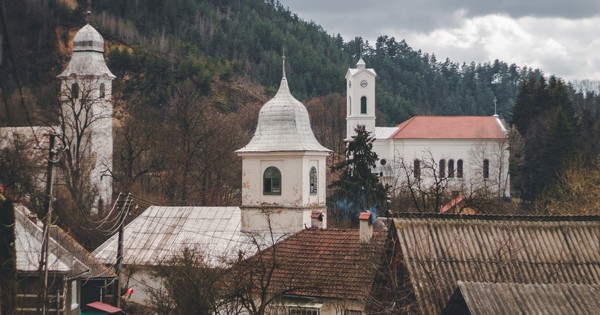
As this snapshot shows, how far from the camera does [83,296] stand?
31734mm

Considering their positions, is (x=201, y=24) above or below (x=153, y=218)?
above

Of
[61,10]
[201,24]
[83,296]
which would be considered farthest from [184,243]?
[201,24]

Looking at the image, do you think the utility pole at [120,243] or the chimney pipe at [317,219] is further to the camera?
the chimney pipe at [317,219]

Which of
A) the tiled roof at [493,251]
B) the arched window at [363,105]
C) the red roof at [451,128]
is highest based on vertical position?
the arched window at [363,105]

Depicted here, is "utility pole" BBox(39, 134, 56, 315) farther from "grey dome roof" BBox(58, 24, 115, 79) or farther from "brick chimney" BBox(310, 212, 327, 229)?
"grey dome roof" BBox(58, 24, 115, 79)

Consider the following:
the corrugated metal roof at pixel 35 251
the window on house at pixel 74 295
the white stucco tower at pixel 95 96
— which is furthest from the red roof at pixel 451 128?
the corrugated metal roof at pixel 35 251

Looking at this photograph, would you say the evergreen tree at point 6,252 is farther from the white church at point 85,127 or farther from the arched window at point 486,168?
the arched window at point 486,168

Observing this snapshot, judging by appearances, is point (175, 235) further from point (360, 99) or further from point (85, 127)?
point (360, 99)

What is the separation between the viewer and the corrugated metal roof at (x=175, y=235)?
3212 centimetres

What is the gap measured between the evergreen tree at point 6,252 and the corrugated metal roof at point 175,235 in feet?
30.1

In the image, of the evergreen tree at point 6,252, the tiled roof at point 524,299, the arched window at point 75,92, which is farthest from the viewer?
the arched window at point 75,92

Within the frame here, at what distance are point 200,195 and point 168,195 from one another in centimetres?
162

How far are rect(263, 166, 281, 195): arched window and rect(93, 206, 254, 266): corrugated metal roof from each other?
1.52 metres

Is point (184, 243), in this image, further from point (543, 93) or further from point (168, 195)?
point (543, 93)
